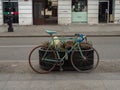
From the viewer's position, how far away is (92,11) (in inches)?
1120

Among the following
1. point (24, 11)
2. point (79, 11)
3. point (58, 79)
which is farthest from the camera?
point (79, 11)

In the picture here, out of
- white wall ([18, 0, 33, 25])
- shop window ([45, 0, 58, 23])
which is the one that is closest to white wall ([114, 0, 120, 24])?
shop window ([45, 0, 58, 23])

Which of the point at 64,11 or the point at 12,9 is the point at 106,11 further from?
the point at 12,9

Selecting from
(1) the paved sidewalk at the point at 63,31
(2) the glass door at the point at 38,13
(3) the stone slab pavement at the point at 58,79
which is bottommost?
(3) the stone slab pavement at the point at 58,79

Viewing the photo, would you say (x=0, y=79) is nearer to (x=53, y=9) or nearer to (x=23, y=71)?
(x=23, y=71)

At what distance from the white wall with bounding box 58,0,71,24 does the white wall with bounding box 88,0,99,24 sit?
1.90 meters

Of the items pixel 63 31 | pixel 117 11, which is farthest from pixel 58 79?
pixel 117 11

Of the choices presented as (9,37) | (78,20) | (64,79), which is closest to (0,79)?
(64,79)

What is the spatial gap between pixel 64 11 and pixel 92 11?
2.65 metres

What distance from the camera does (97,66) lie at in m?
8.38

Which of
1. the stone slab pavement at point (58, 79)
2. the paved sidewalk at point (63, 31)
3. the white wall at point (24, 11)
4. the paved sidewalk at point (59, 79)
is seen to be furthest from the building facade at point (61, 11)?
the stone slab pavement at point (58, 79)

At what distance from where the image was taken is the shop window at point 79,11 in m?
28.6

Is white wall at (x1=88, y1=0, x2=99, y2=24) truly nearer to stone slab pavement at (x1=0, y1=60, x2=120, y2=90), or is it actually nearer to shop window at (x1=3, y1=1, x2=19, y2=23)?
shop window at (x1=3, y1=1, x2=19, y2=23)

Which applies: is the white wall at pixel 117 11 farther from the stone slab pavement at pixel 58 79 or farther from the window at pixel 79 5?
the stone slab pavement at pixel 58 79
